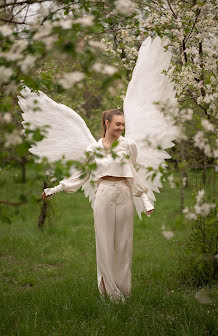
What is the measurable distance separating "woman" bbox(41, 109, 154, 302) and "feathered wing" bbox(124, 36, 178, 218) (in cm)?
37

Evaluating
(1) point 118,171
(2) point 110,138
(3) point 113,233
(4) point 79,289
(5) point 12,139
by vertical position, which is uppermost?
(2) point 110,138

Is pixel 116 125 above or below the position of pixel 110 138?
above

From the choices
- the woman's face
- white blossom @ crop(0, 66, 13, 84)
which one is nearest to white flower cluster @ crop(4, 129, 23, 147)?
white blossom @ crop(0, 66, 13, 84)

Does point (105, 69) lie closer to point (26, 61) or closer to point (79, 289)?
point (26, 61)

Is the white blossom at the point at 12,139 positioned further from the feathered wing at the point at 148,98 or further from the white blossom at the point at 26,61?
the feathered wing at the point at 148,98

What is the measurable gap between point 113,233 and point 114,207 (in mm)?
260

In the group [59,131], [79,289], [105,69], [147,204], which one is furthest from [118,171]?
[105,69]

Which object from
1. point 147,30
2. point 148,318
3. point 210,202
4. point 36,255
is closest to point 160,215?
point 36,255

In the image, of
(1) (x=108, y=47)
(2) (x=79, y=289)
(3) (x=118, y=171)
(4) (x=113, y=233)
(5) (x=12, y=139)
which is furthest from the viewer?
(1) (x=108, y=47)

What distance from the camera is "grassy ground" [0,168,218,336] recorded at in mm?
3613

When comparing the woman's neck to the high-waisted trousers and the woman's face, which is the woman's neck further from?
the high-waisted trousers

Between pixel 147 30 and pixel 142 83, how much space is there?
0.83m

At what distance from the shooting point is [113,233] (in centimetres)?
434

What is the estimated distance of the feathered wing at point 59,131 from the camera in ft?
15.5
